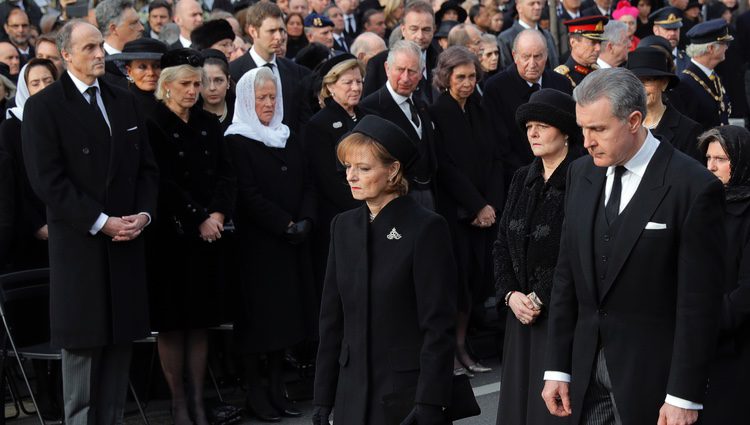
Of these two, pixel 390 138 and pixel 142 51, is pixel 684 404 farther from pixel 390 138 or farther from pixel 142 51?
pixel 142 51

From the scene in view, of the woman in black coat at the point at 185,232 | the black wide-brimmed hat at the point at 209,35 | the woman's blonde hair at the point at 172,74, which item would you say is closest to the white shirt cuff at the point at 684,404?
the woman in black coat at the point at 185,232

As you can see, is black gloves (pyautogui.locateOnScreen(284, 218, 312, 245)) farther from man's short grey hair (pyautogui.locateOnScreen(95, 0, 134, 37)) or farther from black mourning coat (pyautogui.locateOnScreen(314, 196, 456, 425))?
black mourning coat (pyautogui.locateOnScreen(314, 196, 456, 425))

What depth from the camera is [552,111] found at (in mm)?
5926

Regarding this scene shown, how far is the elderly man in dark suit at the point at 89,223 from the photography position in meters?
6.99

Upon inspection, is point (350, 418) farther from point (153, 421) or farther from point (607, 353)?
point (153, 421)

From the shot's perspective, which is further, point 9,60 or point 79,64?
point 9,60

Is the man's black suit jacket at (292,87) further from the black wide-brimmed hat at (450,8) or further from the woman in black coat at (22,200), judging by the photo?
the black wide-brimmed hat at (450,8)

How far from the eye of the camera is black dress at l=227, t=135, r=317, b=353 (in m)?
8.17

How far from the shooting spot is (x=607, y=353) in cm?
471

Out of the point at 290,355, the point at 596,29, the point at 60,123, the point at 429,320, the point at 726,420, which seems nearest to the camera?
the point at 429,320

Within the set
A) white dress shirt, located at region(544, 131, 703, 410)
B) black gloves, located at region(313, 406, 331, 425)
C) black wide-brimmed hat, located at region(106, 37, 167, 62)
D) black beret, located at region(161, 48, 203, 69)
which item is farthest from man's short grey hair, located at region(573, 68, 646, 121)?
black wide-brimmed hat, located at region(106, 37, 167, 62)

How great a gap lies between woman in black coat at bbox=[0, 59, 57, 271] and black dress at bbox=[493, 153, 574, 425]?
356 centimetres

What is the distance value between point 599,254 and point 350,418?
1.30 meters

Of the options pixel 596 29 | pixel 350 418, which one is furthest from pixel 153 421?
pixel 596 29
